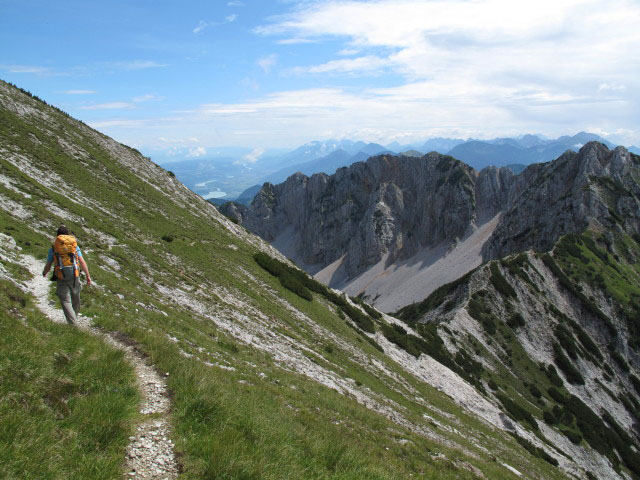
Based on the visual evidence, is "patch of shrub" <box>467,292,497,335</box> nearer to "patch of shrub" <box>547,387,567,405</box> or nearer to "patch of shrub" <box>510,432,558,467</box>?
"patch of shrub" <box>547,387,567,405</box>

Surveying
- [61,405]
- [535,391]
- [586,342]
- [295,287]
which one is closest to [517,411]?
[535,391]

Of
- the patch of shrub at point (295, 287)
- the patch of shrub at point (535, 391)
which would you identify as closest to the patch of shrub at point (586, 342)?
the patch of shrub at point (535, 391)

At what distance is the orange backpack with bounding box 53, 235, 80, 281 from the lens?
12.9 m

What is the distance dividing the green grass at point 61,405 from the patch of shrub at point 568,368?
7798cm

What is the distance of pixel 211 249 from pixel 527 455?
38413mm

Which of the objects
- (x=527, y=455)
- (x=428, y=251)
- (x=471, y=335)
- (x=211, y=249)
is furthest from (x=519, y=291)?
(x=428, y=251)

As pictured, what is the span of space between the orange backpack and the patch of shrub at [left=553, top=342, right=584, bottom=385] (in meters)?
78.0

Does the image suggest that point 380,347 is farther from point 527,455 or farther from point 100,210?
point 100,210

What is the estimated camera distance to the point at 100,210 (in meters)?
36.3

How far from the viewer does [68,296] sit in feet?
43.3

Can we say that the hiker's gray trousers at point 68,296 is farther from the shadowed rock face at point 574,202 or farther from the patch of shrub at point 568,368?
the shadowed rock face at point 574,202

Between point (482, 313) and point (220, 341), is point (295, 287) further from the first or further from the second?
point (482, 313)

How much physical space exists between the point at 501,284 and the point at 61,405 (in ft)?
262

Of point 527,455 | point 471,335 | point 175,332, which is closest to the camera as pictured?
point 175,332
